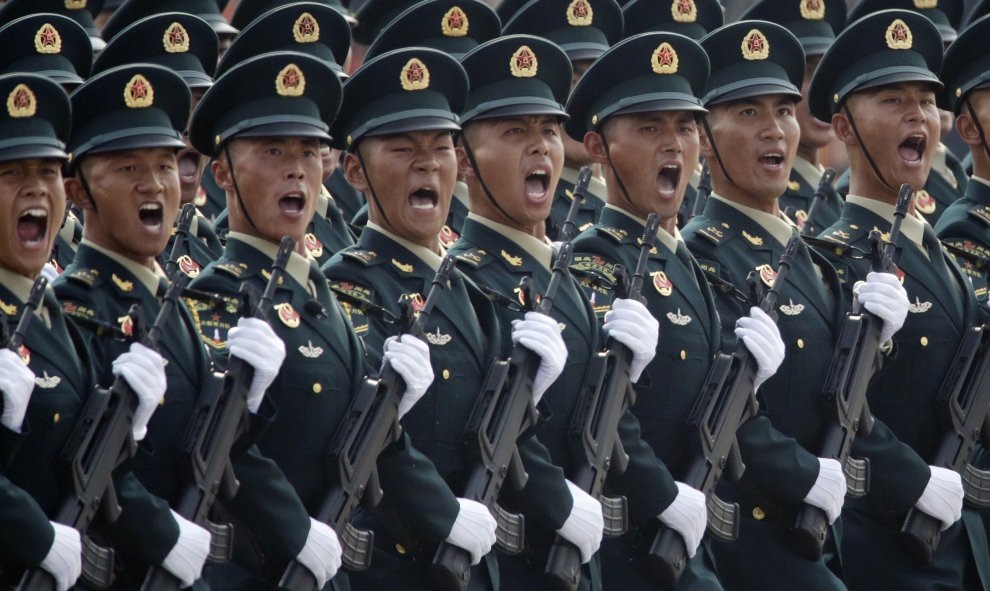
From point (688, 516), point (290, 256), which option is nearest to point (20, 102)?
point (290, 256)

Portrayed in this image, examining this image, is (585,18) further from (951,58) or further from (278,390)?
(278,390)

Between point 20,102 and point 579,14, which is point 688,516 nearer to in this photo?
point 20,102

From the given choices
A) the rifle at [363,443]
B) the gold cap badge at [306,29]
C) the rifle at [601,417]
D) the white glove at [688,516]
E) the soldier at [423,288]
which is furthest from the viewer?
the gold cap badge at [306,29]

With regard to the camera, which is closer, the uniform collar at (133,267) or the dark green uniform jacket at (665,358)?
the uniform collar at (133,267)

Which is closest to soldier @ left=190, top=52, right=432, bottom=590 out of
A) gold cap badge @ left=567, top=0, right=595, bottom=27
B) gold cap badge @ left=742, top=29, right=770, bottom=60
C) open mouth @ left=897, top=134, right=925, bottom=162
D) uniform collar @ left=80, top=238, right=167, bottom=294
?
uniform collar @ left=80, top=238, right=167, bottom=294

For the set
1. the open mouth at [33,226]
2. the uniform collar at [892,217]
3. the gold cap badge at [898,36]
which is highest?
the gold cap badge at [898,36]

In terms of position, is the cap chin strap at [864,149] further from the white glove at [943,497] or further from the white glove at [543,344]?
the white glove at [543,344]

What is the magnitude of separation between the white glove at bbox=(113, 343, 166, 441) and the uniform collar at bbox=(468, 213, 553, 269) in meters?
2.18

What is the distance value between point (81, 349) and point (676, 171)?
3.11 m

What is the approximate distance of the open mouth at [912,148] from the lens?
11445 mm

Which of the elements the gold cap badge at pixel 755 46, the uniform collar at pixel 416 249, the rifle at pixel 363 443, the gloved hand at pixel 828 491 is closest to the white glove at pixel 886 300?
the gloved hand at pixel 828 491

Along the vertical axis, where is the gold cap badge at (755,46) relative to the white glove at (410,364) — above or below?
above

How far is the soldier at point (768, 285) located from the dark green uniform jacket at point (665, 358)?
247mm

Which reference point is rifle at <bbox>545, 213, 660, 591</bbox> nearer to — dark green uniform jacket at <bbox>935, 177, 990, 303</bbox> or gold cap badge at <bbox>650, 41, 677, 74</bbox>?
gold cap badge at <bbox>650, 41, 677, 74</bbox>
